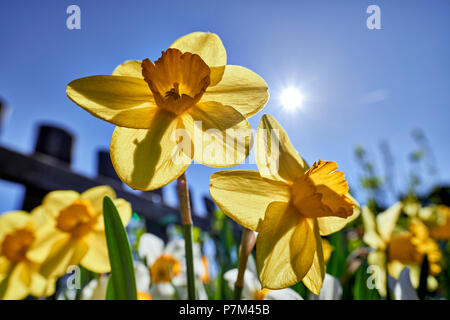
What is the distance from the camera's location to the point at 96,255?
640 mm

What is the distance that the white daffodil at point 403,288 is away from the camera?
2.01 ft

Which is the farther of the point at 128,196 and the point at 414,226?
the point at 128,196

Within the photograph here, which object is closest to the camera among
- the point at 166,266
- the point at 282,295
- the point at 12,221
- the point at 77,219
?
the point at 282,295

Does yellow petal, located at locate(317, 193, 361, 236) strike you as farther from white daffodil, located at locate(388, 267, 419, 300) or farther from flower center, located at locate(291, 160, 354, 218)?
white daffodil, located at locate(388, 267, 419, 300)

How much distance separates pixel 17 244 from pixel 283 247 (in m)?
0.70

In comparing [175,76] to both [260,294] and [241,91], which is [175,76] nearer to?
[241,91]

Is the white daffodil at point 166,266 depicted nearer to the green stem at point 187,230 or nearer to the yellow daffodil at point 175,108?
the green stem at point 187,230

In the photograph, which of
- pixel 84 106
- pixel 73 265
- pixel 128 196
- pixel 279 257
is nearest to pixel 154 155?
pixel 84 106

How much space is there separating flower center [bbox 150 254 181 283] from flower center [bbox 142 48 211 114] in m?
0.57

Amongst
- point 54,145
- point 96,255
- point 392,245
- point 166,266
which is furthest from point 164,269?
point 54,145

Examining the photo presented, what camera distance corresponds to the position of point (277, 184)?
0.41 m

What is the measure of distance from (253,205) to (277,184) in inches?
1.7
